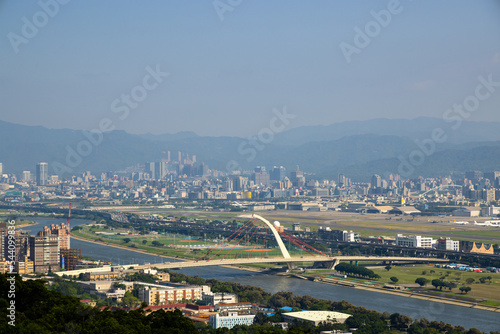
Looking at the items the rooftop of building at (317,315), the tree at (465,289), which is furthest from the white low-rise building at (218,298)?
the tree at (465,289)

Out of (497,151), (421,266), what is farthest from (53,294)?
(497,151)

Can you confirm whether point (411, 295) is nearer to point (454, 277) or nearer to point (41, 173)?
point (454, 277)

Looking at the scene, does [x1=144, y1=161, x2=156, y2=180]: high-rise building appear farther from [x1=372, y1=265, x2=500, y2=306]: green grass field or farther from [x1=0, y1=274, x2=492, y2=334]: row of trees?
[x1=0, y1=274, x2=492, y2=334]: row of trees

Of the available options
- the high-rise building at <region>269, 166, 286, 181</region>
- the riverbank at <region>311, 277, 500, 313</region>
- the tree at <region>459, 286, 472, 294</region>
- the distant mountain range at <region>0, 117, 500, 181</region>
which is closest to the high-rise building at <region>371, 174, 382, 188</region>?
the high-rise building at <region>269, 166, 286, 181</region>

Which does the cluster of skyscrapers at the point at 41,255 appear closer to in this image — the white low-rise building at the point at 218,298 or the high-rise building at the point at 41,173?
the white low-rise building at the point at 218,298

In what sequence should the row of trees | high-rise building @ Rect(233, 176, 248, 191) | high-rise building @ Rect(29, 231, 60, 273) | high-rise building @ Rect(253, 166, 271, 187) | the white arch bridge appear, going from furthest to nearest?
high-rise building @ Rect(253, 166, 271, 187) < high-rise building @ Rect(233, 176, 248, 191) < the white arch bridge < high-rise building @ Rect(29, 231, 60, 273) < the row of trees

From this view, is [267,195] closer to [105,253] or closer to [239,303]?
[105,253]

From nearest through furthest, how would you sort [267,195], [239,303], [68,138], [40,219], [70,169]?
[239,303] → [40,219] → [267,195] → [70,169] → [68,138]
